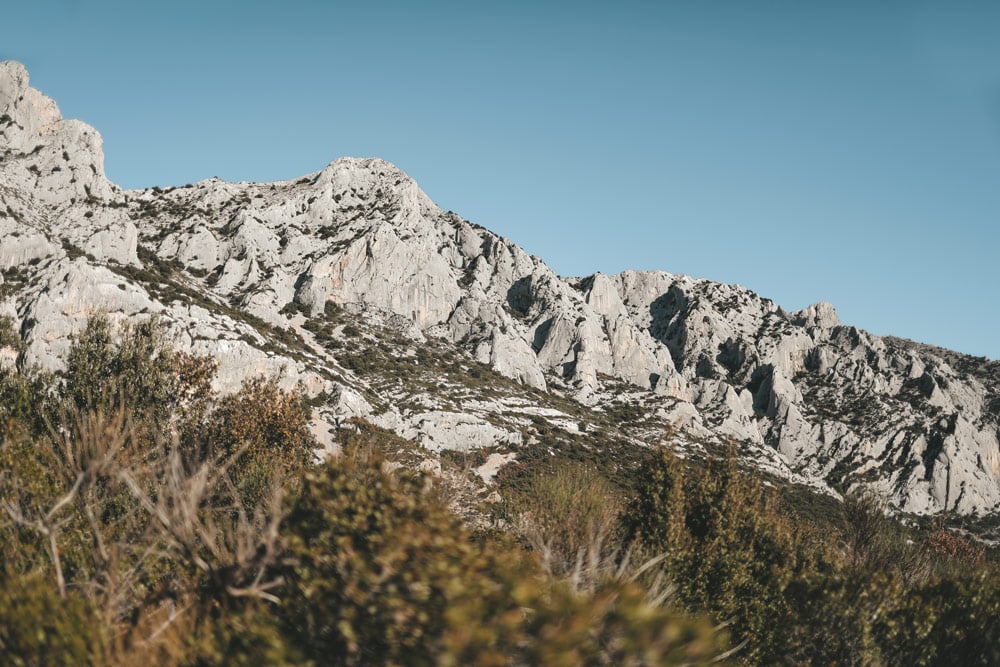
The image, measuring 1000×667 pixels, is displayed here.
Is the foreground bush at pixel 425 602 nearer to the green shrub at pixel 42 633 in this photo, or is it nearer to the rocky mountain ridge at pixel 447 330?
the green shrub at pixel 42 633

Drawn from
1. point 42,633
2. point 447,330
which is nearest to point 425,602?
point 42,633

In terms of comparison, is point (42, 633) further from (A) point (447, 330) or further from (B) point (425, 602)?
(A) point (447, 330)

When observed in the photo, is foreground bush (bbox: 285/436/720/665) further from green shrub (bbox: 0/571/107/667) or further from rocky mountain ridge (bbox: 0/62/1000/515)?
rocky mountain ridge (bbox: 0/62/1000/515)

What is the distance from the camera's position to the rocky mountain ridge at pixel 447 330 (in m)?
73.6

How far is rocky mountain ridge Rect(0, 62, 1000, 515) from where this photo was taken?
73.6 m

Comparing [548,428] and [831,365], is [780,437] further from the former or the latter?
→ [548,428]

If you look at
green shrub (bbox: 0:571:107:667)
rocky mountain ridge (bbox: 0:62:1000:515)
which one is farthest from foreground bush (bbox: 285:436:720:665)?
rocky mountain ridge (bbox: 0:62:1000:515)

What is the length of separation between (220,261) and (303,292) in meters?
16.2

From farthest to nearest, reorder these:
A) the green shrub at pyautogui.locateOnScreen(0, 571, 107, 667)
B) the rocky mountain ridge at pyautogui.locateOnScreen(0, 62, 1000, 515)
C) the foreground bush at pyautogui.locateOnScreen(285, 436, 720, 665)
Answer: the rocky mountain ridge at pyautogui.locateOnScreen(0, 62, 1000, 515) < the green shrub at pyautogui.locateOnScreen(0, 571, 107, 667) < the foreground bush at pyautogui.locateOnScreen(285, 436, 720, 665)

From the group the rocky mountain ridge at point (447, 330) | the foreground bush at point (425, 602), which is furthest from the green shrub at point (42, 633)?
the rocky mountain ridge at point (447, 330)

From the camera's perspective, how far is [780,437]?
131625mm

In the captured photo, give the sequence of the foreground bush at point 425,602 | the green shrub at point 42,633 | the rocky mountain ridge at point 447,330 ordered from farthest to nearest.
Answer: the rocky mountain ridge at point 447,330 → the green shrub at point 42,633 → the foreground bush at point 425,602

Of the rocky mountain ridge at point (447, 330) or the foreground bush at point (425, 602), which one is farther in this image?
the rocky mountain ridge at point (447, 330)

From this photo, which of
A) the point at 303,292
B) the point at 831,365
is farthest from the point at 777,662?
the point at 831,365
